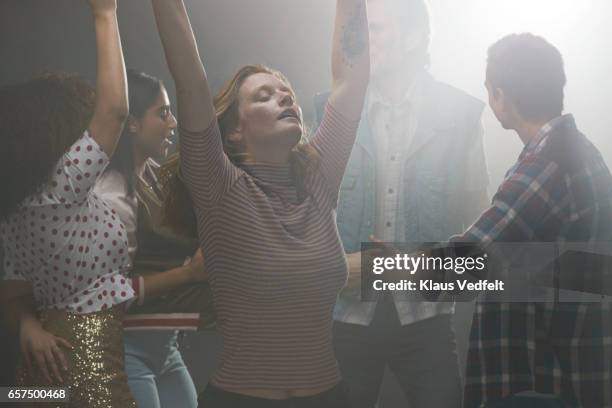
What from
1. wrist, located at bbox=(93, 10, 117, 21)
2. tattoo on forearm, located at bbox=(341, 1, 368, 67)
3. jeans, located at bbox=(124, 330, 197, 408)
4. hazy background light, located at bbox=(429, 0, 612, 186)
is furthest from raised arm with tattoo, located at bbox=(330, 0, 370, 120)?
jeans, located at bbox=(124, 330, 197, 408)

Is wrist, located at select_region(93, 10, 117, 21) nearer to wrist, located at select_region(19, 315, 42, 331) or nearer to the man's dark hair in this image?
wrist, located at select_region(19, 315, 42, 331)

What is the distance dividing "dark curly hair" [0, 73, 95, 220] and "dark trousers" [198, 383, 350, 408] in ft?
1.69

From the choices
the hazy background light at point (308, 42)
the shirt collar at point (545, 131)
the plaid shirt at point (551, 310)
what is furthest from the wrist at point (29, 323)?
the shirt collar at point (545, 131)

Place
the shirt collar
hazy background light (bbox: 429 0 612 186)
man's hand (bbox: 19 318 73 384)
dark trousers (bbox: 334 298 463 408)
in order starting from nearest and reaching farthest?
man's hand (bbox: 19 318 73 384) → the shirt collar → dark trousers (bbox: 334 298 463 408) → hazy background light (bbox: 429 0 612 186)

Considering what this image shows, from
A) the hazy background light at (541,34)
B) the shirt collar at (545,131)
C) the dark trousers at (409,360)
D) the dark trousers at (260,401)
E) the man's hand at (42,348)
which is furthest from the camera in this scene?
the hazy background light at (541,34)

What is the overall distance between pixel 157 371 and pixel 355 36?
843mm

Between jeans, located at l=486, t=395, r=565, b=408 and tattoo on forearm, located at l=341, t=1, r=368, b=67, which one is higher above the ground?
tattoo on forearm, located at l=341, t=1, r=368, b=67

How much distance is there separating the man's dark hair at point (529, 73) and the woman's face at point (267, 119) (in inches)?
19.6

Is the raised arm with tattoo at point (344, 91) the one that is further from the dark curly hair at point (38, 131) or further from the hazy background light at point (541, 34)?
the dark curly hair at point (38, 131)

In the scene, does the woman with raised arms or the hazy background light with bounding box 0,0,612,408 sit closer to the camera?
the woman with raised arms

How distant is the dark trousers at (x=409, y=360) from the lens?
4.81 feet

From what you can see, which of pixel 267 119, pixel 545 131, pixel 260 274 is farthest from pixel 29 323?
pixel 545 131

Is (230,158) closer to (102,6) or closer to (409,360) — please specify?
(102,6)

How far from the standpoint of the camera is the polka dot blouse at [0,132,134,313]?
4.06ft
